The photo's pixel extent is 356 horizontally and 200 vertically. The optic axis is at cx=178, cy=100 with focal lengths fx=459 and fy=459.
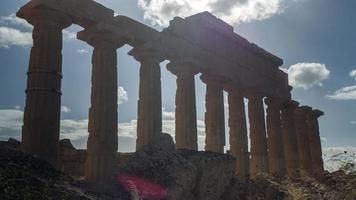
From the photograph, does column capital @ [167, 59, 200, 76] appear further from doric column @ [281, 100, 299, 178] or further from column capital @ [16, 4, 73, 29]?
doric column @ [281, 100, 299, 178]

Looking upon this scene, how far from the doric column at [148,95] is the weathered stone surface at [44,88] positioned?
549 centimetres

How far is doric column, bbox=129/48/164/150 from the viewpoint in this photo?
23.0m

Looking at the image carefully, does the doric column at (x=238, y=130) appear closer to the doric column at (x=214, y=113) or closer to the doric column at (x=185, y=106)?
the doric column at (x=214, y=113)

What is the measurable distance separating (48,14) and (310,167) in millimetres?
26149

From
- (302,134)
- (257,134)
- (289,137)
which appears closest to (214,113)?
(257,134)

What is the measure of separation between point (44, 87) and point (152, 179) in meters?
7.68

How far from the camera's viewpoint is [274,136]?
3391cm

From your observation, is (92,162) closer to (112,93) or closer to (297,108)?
(112,93)

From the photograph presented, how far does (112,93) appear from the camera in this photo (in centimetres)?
2108

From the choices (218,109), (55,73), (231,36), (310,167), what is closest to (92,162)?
(55,73)

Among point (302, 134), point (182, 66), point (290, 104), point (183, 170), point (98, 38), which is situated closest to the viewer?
point (183, 170)

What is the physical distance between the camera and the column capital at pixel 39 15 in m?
18.6

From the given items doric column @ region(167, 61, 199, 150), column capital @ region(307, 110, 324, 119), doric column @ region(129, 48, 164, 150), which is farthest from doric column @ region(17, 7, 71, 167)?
column capital @ region(307, 110, 324, 119)

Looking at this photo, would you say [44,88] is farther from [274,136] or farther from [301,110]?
[301,110]
